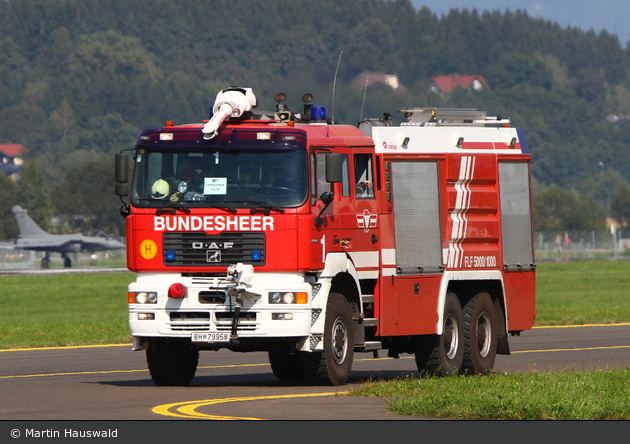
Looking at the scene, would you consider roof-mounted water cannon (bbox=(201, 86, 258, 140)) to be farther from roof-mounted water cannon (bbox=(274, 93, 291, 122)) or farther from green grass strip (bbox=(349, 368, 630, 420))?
green grass strip (bbox=(349, 368, 630, 420))

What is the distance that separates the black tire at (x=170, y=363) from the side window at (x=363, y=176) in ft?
10.0

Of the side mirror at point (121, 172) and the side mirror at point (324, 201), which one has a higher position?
the side mirror at point (121, 172)

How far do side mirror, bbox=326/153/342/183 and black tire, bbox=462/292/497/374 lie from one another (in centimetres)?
386

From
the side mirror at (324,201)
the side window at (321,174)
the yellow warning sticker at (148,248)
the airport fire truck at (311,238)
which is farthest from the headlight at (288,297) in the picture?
the yellow warning sticker at (148,248)

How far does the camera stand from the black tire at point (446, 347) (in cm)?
1672

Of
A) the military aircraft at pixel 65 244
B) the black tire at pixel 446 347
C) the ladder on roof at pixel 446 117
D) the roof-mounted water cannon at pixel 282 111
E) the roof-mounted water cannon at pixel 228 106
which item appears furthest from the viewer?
the military aircraft at pixel 65 244

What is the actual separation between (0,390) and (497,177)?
7.63 metres

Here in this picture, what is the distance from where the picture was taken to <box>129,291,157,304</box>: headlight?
15087 mm

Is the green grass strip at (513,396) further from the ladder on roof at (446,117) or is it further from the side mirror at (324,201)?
the ladder on roof at (446,117)

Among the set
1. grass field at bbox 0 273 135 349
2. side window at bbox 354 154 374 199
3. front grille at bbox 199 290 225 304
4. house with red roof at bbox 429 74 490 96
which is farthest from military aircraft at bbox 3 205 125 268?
front grille at bbox 199 290 225 304

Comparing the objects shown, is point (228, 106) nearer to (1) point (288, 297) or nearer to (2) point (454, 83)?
(1) point (288, 297)

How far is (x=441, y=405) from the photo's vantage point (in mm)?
12258

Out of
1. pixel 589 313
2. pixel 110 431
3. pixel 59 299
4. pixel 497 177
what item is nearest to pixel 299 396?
pixel 110 431

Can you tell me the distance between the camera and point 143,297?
1516cm
